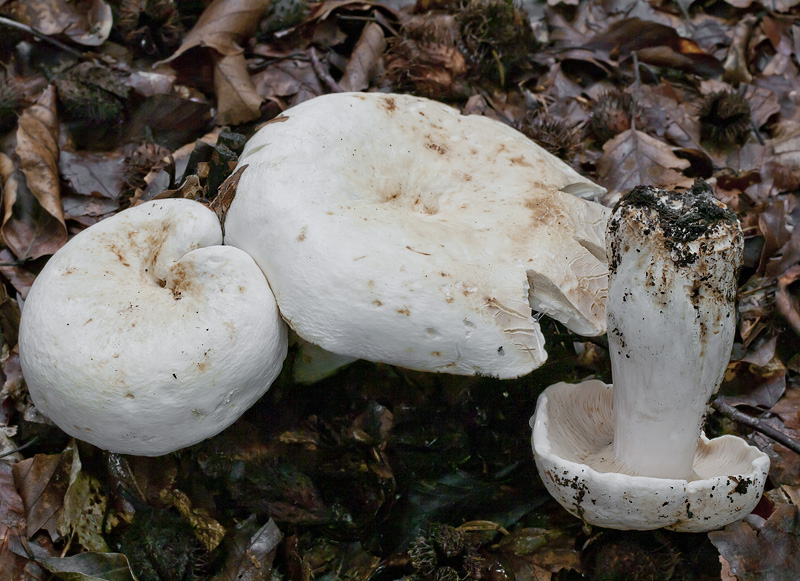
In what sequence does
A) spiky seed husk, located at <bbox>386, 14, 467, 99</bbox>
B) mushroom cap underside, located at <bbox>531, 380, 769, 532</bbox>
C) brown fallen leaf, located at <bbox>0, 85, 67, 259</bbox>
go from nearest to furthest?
1. mushroom cap underside, located at <bbox>531, 380, 769, 532</bbox>
2. brown fallen leaf, located at <bbox>0, 85, 67, 259</bbox>
3. spiky seed husk, located at <bbox>386, 14, 467, 99</bbox>

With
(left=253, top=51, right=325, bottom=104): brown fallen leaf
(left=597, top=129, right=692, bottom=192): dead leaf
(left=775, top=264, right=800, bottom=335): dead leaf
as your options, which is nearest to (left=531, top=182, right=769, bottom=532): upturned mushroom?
(left=775, top=264, right=800, bottom=335): dead leaf

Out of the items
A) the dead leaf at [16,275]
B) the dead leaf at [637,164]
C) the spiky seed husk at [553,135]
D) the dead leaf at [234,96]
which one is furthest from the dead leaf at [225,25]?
the dead leaf at [637,164]

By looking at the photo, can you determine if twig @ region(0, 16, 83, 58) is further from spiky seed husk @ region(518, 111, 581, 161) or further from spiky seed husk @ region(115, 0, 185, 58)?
spiky seed husk @ region(518, 111, 581, 161)

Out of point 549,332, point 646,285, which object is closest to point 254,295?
point 646,285

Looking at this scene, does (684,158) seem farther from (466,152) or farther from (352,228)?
(352,228)

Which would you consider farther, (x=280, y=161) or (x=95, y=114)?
(x=95, y=114)

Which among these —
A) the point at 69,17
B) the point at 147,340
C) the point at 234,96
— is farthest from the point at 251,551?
the point at 69,17
